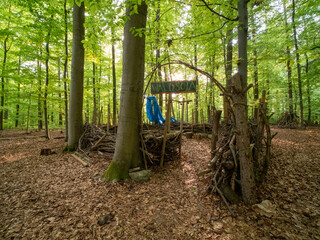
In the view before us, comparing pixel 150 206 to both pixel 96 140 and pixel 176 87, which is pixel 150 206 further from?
pixel 96 140

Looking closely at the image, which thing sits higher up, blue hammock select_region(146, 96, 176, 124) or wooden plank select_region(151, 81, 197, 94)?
wooden plank select_region(151, 81, 197, 94)

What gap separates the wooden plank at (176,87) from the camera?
4336 millimetres

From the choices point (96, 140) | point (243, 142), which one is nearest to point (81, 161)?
point (96, 140)

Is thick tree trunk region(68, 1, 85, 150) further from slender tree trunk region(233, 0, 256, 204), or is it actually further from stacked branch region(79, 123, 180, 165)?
slender tree trunk region(233, 0, 256, 204)

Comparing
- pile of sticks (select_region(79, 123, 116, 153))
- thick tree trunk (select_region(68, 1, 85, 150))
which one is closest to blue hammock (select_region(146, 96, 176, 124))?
Answer: pile of sticks (select_region(79, 123, 116, 153))

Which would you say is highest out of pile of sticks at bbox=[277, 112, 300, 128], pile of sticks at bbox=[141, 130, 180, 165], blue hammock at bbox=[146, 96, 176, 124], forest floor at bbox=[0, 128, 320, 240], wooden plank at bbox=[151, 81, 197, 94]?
wooden plank at bbox=[151, 81, 197, 94]

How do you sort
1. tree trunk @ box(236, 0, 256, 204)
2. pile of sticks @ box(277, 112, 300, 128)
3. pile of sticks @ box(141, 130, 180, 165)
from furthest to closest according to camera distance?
pile of sticks @ box(277, 112, 300, 128), pile of sticks @ box(141, 130, 180, 165), tree trunk @ box(236, 0, 256, 204)

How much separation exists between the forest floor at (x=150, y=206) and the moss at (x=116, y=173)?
18 centimetres

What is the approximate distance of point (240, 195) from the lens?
263 cm

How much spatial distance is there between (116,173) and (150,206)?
4.02 ft

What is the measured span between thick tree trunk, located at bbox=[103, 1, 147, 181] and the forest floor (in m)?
0.46

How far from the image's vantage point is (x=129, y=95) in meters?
3.45

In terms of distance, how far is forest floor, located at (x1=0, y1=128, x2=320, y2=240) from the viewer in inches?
78.4

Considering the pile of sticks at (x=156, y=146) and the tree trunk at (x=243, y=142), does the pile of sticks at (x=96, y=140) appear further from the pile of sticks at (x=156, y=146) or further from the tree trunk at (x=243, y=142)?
Answer: the tree trunk at (x=243, y=142)
